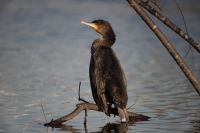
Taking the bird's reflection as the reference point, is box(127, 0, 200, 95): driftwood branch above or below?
above

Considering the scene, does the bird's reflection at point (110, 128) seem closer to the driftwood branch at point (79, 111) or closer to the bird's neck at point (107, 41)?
the driftwood branch at point (79, 111)

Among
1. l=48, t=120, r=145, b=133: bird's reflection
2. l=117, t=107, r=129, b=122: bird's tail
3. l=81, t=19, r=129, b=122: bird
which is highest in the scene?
l=81, t=19, r=129, b=122: bird

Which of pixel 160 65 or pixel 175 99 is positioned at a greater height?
pixel 160 65

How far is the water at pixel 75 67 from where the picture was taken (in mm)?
7512

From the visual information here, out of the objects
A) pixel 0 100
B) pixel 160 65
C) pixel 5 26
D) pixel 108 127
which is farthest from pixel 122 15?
pixel 108 127

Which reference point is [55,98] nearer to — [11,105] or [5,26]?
[11,105]

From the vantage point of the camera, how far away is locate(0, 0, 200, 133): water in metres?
7.51

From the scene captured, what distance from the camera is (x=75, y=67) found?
11367 mm

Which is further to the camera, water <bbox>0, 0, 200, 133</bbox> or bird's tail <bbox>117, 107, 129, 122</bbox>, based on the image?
water <bbox>0, 0, 200, 133</bbox>

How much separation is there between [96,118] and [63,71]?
3.51 m

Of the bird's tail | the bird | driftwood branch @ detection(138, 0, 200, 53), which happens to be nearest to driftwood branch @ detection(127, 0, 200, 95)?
driftwood branch @ detection(138, 0, 200, 53)

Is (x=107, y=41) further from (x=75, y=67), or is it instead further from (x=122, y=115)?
(x=75, y=67)

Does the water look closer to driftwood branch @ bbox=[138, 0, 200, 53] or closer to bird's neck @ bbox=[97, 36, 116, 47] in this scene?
bird's neck @ bbox=[97, 36, 116, 47]

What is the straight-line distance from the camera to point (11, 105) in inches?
331
